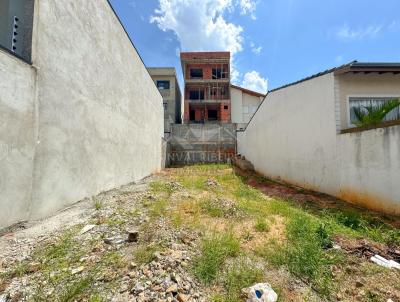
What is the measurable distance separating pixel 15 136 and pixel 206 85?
1099 inches

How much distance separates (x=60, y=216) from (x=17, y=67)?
Result: 8.66ft

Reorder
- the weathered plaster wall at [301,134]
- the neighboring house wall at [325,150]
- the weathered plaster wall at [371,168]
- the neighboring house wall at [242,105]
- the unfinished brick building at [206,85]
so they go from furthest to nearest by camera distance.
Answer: the neighboring house wall at [242,105] < the unfinished brick building at [206,85] < the weathered plaster wall at [301,134] < the neighboring house wall at [325,150] < the weathered plaster wall at [371,168]

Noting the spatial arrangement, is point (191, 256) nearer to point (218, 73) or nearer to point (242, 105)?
point (242, 105)

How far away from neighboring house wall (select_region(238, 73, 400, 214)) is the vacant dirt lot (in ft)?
3.44

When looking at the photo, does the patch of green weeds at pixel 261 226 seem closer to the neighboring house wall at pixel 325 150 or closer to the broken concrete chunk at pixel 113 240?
the broken concrete chunk at pixel 113 240

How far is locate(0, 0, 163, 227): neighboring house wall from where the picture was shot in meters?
3.38

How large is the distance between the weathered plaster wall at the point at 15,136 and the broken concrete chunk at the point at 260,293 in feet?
11.4

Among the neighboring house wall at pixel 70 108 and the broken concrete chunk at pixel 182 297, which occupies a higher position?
the neighboring house wall at pixel 70 108

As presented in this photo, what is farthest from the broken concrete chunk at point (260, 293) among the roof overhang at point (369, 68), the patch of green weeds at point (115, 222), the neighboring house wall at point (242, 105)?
the neighboring house wall at point (242, 105)

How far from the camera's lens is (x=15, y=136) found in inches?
126

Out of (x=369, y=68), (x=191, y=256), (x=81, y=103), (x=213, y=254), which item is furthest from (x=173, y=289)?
(x=369, y=68)

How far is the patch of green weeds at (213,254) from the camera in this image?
2568 millimetres

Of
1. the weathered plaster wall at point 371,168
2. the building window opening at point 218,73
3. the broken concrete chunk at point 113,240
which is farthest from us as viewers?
the building window opening at point 218,73

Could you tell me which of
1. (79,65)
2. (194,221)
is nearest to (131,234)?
(194,221)
